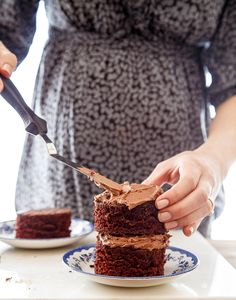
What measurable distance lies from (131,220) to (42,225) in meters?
0.37

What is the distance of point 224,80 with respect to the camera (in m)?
1.32

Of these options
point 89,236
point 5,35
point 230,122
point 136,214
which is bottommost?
point 89,236

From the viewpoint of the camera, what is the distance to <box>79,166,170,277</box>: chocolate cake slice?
873 mm

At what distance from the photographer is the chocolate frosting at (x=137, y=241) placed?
0.88m

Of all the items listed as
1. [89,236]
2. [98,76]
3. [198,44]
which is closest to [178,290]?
[89,236]

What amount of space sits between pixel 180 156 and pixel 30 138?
0.49 metres

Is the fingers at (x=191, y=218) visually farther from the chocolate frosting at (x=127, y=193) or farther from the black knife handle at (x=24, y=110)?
the black knife handle at (x=24, y=110)

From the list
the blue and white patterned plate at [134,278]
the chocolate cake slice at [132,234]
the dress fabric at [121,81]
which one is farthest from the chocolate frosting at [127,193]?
the dress fabric at [121,81]

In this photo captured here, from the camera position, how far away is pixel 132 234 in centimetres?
88

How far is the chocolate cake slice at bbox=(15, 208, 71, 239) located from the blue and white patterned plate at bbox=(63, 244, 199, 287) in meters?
0.19

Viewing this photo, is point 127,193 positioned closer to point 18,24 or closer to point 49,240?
point 49,240

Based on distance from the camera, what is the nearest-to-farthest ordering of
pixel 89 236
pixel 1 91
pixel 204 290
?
pixel 204 290 < pixel 1 91 < pixel 89 236

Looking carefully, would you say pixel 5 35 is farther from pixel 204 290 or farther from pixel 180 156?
pixel 204 290

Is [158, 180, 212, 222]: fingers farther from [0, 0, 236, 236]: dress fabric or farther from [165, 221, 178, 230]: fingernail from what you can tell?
[0, 0, 236, 236]: dress fabric
